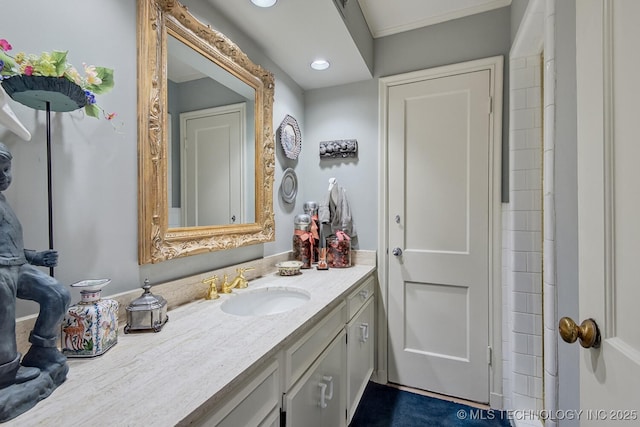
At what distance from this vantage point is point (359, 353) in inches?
67.6

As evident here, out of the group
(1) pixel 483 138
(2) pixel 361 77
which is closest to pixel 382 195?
(1) pixel 483 138

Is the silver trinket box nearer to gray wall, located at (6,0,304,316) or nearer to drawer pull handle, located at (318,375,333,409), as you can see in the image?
gray wall, located at (6,0,304,316)

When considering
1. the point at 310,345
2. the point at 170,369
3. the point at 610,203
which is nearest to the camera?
the point at 610,203

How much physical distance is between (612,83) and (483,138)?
1359 mm

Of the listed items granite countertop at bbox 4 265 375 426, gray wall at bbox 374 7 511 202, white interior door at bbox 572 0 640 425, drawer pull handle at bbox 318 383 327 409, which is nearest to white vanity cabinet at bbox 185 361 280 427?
granite countertop at bbox 4 265 375 426

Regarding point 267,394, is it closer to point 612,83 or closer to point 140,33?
point 612,83

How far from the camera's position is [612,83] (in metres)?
0.58

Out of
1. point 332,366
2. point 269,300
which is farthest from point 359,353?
point 269,300

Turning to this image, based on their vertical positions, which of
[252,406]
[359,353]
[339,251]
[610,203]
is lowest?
[359,353]

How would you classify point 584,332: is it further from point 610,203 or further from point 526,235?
point 526,235

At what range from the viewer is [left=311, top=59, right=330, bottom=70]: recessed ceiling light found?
1.89 meters

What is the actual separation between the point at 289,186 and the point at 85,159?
129 centimetres

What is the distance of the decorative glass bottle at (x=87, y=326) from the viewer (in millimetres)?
754

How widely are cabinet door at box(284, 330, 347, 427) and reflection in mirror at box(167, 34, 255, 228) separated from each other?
79 centimetres
